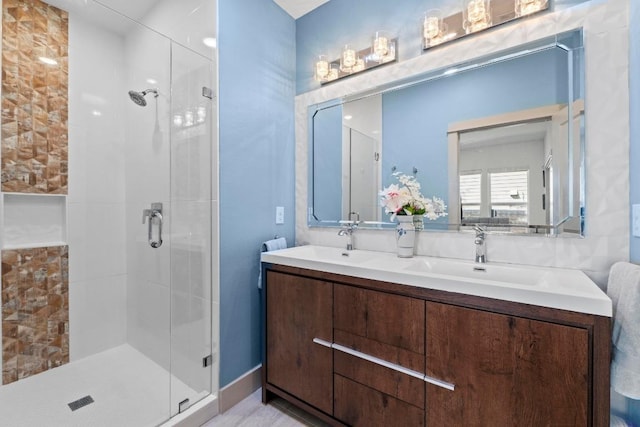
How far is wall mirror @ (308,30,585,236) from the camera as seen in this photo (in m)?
1.28

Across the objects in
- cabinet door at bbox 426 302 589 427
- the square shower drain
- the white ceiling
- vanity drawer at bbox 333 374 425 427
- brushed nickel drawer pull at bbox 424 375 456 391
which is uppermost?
the white ceiling

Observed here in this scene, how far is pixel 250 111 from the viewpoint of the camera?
5.97 feet

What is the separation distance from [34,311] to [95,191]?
0.87 m

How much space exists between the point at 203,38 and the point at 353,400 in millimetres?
2103

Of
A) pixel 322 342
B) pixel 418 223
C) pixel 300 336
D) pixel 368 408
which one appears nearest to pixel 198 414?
pixel 300 336

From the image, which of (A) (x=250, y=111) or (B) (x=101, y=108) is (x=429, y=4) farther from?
(B) (x=101, y=108)

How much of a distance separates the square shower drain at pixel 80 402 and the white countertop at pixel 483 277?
4.19ft

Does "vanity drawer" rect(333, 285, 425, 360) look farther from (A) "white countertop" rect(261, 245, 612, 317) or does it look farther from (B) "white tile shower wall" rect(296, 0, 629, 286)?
(B) "white tile shower wall" rect(296, 0, 629, 286)

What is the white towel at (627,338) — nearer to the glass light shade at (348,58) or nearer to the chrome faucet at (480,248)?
the chrome faucet at (480,248)

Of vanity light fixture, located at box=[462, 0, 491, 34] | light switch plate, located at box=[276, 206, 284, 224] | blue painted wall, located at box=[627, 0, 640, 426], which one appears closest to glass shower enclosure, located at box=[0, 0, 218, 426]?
light switch plate, located at box=[276, 206, 284, 224]

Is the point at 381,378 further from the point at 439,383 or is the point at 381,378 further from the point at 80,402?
the point at 80,402

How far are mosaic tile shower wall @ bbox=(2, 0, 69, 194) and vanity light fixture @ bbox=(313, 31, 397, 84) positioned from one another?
68.7 inches

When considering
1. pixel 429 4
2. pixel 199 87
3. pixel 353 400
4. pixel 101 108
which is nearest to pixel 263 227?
pixel 199 87

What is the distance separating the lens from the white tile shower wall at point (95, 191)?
2.02 m
